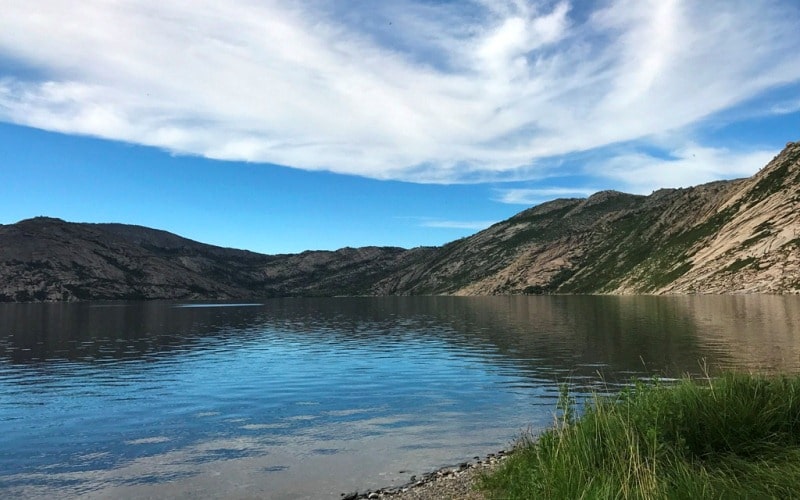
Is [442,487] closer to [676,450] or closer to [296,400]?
[676,450]

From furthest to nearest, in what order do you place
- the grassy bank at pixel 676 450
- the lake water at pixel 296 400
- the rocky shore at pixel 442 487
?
the lake water at pixel 296 400, the rocky shore at pixel 442 487, the grassy bank at pixel 676 450

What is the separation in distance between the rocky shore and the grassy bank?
1.36m

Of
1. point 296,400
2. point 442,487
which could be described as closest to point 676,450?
point 442,487

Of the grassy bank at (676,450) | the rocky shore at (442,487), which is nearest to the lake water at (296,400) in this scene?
the rocky shore at (442,487)

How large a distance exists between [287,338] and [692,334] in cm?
6362

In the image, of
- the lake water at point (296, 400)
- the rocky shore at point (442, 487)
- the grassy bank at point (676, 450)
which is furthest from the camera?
the lake water at point (296, 400)

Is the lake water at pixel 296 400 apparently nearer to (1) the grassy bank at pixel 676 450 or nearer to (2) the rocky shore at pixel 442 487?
(2) the rocky shore at pixel 442 487

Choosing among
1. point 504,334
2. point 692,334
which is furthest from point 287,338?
point 692,334

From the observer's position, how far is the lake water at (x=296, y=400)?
22797 mm

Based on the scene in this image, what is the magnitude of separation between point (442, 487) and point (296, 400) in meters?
22.5

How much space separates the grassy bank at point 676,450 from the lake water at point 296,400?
372 cm

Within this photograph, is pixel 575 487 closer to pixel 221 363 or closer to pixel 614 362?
pixel 614 362

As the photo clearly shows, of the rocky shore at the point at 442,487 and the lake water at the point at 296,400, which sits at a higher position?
the rocky shore at the point at 442,487

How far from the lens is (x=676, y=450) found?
49.5 feet
